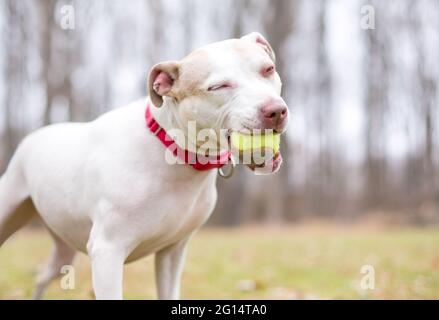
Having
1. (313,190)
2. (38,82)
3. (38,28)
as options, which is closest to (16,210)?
(38,28)

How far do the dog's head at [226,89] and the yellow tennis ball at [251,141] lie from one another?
36 millimetres

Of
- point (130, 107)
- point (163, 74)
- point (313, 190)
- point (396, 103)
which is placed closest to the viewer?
point (163, 74)

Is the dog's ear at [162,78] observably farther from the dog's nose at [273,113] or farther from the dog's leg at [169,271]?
the dog's leg at [169,271]

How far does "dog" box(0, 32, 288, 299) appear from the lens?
2967mm

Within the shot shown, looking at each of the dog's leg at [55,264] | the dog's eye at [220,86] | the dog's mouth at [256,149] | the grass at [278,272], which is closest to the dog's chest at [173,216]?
the dog's mouth at [256,149]

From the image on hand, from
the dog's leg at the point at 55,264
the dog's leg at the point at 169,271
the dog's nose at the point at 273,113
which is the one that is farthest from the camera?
the dog's leg at the point at 55,264

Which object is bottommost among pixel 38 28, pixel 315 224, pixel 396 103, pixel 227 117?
pixel 315 224

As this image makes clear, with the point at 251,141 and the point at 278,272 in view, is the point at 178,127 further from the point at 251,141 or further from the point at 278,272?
the point at 278,272

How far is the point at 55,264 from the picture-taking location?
4539mm

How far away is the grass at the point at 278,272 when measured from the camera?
5453 millimetres

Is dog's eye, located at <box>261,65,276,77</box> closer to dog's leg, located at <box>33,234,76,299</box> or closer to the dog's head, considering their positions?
the dog's head
